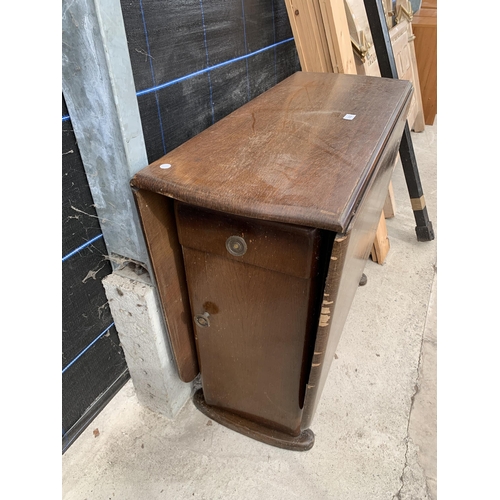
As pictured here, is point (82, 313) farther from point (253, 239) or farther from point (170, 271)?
point (253, 239)

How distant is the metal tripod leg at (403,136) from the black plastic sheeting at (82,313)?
1479mm

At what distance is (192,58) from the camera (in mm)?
1069

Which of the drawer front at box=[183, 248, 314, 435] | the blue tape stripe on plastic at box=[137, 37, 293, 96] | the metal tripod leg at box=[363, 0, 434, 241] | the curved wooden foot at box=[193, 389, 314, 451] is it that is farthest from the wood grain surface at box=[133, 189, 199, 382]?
the metal tripod leg at box=[363, 0, 434, 241]

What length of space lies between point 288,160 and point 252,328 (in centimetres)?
43

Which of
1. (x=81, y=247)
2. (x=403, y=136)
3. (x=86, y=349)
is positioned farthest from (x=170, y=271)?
(x=403, y=136)

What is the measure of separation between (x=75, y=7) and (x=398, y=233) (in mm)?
1997

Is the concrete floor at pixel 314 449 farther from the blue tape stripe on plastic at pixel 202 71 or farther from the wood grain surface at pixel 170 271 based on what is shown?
the blue tape stripe on plastic at pixel 202 71

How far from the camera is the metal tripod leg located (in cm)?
169

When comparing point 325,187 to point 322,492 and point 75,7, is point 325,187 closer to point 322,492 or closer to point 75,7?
point 75,7

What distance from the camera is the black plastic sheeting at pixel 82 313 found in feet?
2.97

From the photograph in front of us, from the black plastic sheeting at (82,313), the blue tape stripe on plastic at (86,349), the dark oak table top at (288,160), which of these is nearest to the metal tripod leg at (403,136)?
the dark oak table top at (288,160)

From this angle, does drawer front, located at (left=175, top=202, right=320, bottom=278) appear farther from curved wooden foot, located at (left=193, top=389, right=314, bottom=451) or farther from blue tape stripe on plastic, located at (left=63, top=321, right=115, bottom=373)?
curved wooden foot, located at (left=193, top=389, right=314, bottom=451)

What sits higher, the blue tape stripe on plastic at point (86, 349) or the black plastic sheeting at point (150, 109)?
the black plastic sheeting at point (150, 109)

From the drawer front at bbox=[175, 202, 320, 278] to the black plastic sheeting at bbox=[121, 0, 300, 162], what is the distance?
0.30m
